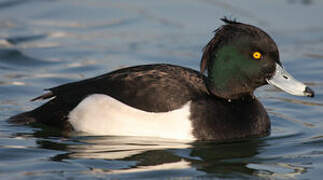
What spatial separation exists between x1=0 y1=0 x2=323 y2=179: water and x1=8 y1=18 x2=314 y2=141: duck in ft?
0.49

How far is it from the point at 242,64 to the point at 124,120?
134 cm

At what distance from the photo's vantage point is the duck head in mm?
7195

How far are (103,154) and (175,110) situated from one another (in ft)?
2.76

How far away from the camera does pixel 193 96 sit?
23.5 feet

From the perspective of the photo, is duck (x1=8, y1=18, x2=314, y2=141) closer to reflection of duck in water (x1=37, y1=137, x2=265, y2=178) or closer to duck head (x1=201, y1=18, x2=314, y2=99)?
duck head (x1=201, y1=18, x2=314, y2=99)

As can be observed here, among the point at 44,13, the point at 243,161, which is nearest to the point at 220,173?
the point at 243,161

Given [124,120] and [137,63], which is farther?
[137,63]

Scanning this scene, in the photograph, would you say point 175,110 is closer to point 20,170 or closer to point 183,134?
point 183,134

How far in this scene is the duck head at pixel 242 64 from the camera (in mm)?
7195

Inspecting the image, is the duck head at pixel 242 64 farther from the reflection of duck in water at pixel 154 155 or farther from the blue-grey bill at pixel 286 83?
the reflection of duck in water at pixel 154 155

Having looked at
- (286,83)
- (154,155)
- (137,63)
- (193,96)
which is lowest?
(154,155)

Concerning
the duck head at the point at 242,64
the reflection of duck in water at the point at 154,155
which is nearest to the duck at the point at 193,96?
the duck head at the point at 242,64

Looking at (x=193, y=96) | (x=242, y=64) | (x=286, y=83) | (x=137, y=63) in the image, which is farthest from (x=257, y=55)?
(x=137, y=63)

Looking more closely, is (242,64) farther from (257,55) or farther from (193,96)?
(193,96)
